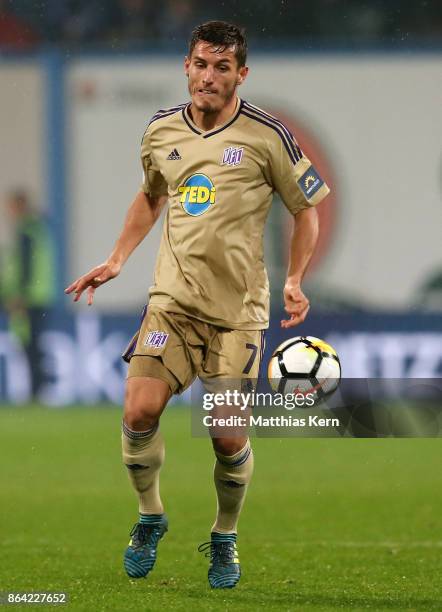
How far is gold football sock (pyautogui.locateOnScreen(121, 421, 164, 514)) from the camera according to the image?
5840mm

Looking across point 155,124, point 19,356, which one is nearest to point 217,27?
point 155,124

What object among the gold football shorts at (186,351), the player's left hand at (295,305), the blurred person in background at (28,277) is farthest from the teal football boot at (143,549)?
the blurred person in background at (28,277)

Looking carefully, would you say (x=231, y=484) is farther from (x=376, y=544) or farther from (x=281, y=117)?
(x=281, y=117)

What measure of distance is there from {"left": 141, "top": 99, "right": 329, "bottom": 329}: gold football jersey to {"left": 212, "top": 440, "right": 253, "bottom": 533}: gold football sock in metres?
0.52

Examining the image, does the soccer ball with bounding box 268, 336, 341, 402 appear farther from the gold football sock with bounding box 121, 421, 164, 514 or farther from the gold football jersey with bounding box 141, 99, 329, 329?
the gold football sock with bounding box 121, 421, 164, 514

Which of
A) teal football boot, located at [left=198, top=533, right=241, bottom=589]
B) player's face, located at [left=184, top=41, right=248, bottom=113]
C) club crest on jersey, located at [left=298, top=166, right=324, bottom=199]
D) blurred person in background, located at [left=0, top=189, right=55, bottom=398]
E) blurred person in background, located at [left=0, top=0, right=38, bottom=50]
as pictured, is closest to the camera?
player's face, located at [left=184, top=41, right=248, bottom=113]

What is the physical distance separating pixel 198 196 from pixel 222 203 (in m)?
0.10

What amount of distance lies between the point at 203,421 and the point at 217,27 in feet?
4.89

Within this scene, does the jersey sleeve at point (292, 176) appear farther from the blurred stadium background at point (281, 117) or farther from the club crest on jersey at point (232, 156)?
the blurred stadium background at point (281, 117)

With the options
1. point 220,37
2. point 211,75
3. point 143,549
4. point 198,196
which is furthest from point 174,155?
point 143,549

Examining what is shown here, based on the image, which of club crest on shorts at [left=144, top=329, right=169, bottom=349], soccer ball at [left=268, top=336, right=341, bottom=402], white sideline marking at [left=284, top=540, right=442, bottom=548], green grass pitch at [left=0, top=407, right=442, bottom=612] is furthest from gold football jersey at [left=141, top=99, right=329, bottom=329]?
white sideline marking at [left=284, top=540, right=442, bottom=548]

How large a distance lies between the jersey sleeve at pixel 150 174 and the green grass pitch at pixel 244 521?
1.54 metres

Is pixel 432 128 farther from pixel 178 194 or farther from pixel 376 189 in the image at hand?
pixel 178 194

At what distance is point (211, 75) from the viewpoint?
5.69m
